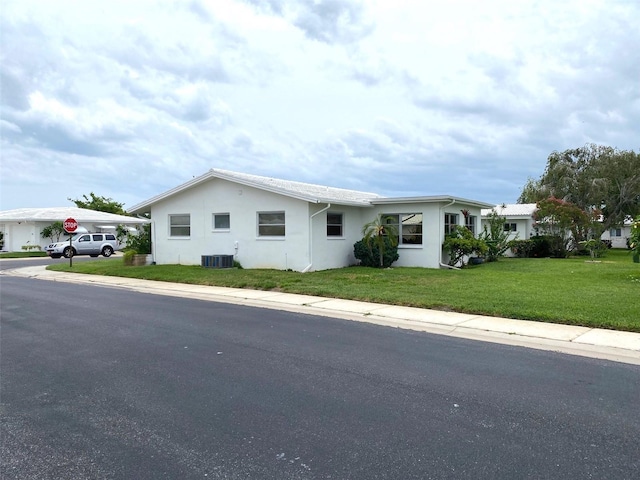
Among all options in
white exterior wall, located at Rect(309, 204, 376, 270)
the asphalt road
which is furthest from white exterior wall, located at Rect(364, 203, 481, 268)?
the asphalt road

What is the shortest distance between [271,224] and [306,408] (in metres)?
14.8

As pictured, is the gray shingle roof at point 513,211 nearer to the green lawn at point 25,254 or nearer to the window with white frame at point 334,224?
the window with white frame at point 334,224

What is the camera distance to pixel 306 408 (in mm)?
4750

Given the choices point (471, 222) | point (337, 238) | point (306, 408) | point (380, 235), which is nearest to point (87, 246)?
point (337, 238)

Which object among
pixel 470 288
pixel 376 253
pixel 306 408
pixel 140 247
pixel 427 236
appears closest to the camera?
pixel 306 408

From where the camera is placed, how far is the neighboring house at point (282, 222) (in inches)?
730

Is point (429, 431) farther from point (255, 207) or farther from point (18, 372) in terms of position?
point (255, 207)

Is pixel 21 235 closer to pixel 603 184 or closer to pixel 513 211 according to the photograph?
pixel 513 211

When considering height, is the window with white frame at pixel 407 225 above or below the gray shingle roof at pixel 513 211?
below

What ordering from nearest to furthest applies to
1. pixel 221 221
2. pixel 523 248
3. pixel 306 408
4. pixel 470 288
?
1. pixel 306 408
2. pixel 470 288
3. pixel 221 221
4. pixel 523 248

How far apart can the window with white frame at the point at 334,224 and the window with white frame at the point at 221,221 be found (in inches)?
164

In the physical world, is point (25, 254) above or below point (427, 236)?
below

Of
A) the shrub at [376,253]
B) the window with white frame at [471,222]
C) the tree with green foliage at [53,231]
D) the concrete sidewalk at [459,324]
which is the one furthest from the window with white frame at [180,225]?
the tree with green foliage at [53,231]

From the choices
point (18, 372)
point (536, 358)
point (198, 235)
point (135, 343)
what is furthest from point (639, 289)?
point (198, 235)
